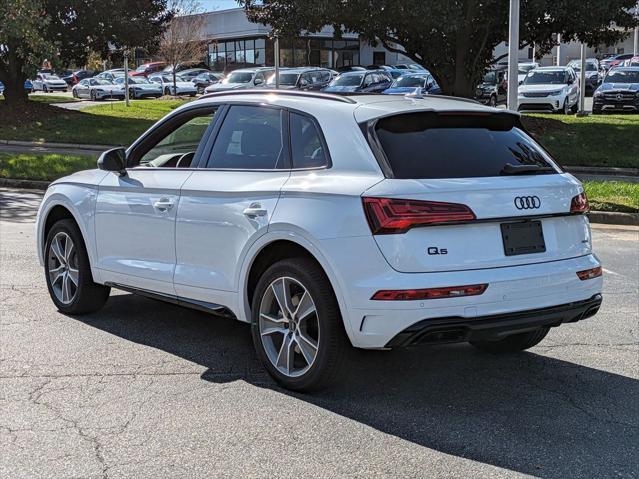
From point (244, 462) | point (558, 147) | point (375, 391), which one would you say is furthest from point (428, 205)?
point (558, 147)

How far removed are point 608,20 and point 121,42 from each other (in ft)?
50.6

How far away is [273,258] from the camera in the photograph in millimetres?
5113

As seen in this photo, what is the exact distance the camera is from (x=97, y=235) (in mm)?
6316

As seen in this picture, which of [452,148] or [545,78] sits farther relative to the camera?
[545,78]

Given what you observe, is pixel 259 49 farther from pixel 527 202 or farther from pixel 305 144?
pixel 527 202

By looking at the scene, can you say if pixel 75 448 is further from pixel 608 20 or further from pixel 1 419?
pixel 608 20

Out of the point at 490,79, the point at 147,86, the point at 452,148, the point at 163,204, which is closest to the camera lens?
the point at 452,148

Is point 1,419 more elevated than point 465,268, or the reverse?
point 465,268

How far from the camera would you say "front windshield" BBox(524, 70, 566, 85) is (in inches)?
1183

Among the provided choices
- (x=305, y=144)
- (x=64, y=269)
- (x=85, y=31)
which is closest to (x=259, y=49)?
(x=85, y=31)

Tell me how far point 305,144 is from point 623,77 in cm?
2894

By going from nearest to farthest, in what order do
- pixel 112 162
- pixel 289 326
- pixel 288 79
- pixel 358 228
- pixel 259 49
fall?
pixel 358 228 → pixel 289 326 → pixel 112 162 → pixel 288 79 → pixel 259 49

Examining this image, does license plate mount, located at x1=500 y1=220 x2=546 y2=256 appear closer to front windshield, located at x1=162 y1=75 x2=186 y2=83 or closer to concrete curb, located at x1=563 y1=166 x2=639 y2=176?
concrete curb, located at x1=563 y1=166 x2=639 y2=176

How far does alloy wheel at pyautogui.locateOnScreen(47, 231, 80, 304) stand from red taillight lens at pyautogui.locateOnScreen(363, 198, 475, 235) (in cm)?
310
